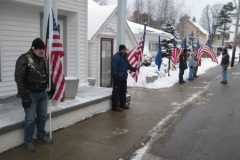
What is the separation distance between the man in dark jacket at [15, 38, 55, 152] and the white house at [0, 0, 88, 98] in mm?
3176

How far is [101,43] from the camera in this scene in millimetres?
13547

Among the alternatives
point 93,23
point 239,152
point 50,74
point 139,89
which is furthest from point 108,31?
point 239,152

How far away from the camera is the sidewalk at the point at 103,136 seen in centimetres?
546

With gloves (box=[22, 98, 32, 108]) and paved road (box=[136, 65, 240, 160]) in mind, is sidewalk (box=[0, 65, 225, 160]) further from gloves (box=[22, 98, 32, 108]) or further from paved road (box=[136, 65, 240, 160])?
gloves (box=[22, 98, 32, 108])

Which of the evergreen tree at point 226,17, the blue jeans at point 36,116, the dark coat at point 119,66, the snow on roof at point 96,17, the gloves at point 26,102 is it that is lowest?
the blue jeans at point 36,116

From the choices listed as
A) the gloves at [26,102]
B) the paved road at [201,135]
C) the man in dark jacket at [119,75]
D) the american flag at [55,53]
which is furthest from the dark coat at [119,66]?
the gloves at [26,102]

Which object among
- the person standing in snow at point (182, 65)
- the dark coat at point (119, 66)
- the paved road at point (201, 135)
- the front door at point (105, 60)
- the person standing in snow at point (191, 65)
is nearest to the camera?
the paved road at point (201, 135)

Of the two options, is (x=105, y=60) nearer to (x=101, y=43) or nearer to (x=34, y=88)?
(x=101, y=43)

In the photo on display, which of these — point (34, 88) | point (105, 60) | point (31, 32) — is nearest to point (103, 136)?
point (34, 88)

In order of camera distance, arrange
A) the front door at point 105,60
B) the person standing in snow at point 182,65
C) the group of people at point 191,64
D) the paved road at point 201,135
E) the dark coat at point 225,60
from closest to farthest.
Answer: the paved road at point 201,135, the front door at point 105,60, the dark coat at point 225,60, the group of people at point 191,64, the person standing in snow at point 182,65

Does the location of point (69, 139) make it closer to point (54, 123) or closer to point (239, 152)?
point (54, 123)

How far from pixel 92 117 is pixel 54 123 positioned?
5.16 ft

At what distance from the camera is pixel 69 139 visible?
6.31 m

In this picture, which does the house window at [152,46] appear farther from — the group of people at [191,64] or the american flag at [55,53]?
the american flag at [55,53]
